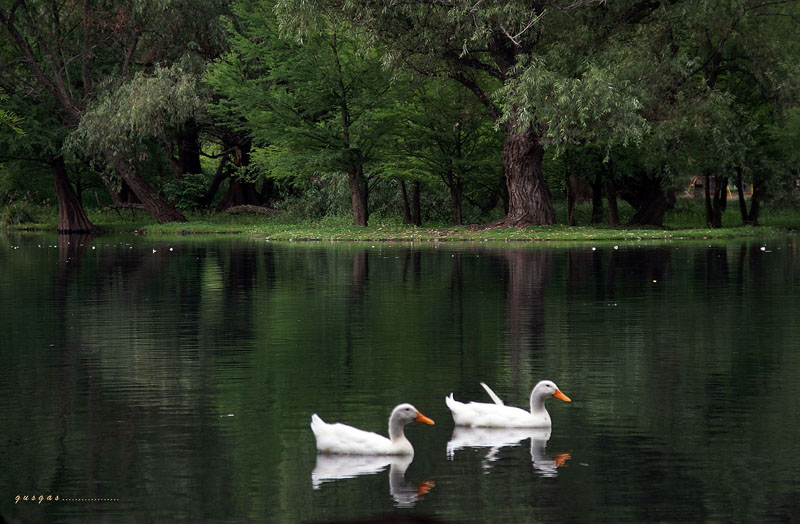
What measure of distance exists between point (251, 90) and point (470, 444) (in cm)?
4194

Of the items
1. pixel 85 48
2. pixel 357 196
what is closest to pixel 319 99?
pixel 357 196

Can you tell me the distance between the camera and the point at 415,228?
50531 mm

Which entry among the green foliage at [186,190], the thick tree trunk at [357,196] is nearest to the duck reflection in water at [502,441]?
the thick tree trunk at [357,196]

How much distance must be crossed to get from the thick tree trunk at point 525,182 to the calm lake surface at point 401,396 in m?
20.4

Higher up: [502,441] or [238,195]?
[238,195]

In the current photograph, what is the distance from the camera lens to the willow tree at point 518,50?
1563 inches

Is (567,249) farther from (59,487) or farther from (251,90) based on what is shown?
(59,487)

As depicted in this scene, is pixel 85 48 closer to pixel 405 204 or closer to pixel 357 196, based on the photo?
pixel 357 196

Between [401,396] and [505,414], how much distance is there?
1.67 metres

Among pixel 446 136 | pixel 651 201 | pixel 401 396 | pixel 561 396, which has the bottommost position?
pixel 401 396

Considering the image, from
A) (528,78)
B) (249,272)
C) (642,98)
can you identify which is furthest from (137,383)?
(642,98)

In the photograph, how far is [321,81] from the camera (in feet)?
161

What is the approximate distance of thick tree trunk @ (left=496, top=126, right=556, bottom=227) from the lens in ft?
147

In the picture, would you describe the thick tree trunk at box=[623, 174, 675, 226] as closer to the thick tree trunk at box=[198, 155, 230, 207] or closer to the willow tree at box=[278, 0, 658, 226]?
the willow tree at box=[278, 0, 658, 226]
